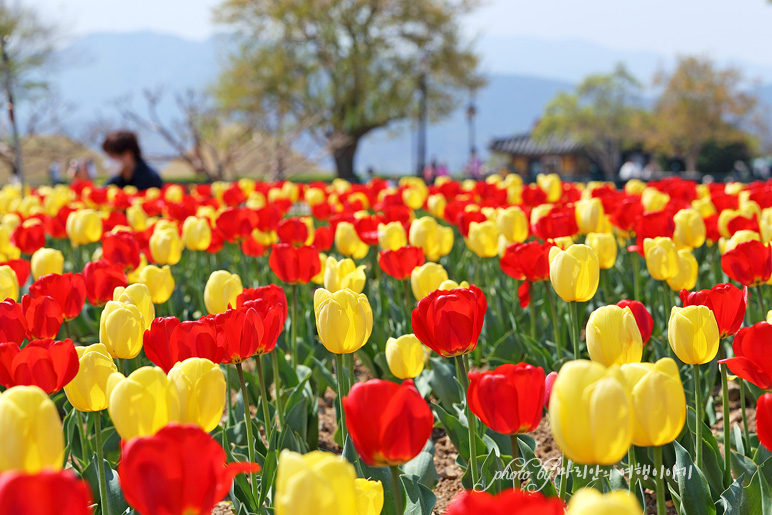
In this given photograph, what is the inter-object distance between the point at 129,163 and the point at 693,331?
27.2ft

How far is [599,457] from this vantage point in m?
1.19

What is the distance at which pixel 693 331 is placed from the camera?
188 cm

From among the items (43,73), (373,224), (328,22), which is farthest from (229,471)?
(43,73)

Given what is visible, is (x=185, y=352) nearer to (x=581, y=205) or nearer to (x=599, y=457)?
(x=599, y=457)

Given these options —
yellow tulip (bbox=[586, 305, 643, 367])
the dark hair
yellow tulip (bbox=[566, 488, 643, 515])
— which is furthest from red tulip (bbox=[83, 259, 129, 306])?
the dark hair

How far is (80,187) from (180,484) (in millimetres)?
7724

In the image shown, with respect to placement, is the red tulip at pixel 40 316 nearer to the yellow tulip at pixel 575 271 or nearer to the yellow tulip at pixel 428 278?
the yellow tulip at pixel 428 278

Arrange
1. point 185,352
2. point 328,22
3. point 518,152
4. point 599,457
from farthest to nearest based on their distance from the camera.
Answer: point 518,152 < point 328,22 < point 185,352 < point 599,457

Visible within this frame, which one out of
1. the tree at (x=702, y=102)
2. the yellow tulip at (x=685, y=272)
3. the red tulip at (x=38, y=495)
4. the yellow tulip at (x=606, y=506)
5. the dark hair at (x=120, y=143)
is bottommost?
the yellow tulip at (x=685, y=272)

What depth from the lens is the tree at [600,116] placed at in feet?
208

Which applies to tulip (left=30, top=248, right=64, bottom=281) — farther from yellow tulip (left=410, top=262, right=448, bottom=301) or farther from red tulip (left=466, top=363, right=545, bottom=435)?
red tulip (left=466, top=363, right=545, bottom=435)

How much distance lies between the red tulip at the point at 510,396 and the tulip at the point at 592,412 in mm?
290

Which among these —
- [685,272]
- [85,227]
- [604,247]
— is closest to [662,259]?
[685,272]

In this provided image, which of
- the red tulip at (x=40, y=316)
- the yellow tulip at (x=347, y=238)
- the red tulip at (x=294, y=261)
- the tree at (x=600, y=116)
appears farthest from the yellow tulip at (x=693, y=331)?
the tree at (x=600, y=116)
